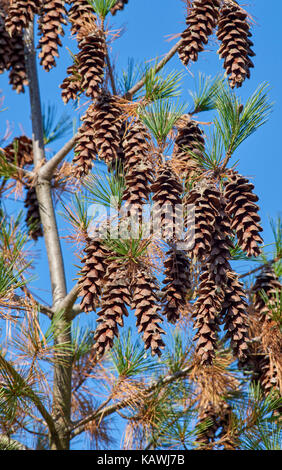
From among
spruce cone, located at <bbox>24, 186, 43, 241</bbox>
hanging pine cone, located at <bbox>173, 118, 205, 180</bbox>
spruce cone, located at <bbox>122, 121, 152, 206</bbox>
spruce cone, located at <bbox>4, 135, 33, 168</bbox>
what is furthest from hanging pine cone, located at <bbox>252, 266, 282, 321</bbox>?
spruce cone, located at <bbox>4, 135, 33, 168</bbox>

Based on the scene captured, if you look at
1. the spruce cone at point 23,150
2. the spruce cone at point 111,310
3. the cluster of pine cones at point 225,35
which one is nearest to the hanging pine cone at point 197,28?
the cluster of pine cones at point 225,35

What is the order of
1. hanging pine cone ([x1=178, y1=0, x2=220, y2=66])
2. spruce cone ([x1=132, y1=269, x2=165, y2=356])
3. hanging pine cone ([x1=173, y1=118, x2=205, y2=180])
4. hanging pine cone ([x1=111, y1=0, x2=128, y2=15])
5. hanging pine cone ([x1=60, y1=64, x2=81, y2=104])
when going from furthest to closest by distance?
hanging pine cone ([x1=111, y1=0, x2=128, y2=15]), hanging pine cone ([x1=60, y1=64, x2=81, y2=104]), hanging pine cone ([x1=178, y1=0, x2=220, y2=66]), hanging pine cone ([x1=173, y1=118, x2=205, y2=180]), spruce cone ([x1=132, y1=269, x2=165, y2=356])

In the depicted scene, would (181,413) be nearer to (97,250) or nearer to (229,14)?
(97,250)

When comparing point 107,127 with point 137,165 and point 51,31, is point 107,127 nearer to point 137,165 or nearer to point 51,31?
point 137,165

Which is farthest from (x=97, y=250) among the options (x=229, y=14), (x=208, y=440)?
(x=208, y=440)

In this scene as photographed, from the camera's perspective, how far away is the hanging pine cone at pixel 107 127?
1.85m

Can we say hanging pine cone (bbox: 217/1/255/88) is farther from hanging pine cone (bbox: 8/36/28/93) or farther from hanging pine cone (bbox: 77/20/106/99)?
hanging pine cone (bbox: 8/36/28/93)

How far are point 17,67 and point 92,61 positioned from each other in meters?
1.03

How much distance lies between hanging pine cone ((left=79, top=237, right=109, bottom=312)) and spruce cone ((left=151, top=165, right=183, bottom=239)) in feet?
0.57

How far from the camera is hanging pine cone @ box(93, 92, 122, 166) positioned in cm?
185

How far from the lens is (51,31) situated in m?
2.38

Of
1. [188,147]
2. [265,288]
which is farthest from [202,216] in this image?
[265,288]
